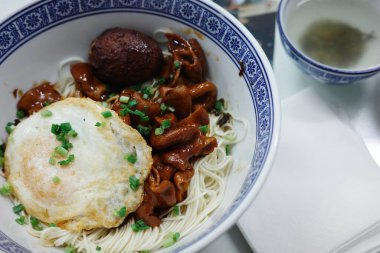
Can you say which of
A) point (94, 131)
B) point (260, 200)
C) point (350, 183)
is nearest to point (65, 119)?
point (94, 131)

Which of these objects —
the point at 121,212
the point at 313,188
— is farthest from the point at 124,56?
the point at 313,188

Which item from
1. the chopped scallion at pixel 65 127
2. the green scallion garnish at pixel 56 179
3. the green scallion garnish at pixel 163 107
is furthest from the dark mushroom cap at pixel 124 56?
the green scallion garnish at pixel 56 179

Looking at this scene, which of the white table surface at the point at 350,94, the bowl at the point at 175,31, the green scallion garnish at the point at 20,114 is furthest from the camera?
the white table surface at the point at 350,94

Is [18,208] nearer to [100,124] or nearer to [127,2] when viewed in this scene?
[100,124]

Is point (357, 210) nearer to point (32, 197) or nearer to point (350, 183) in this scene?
point (350, 183)

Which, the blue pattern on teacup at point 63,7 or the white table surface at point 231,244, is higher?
the blue pattern on teacup at point 63,7

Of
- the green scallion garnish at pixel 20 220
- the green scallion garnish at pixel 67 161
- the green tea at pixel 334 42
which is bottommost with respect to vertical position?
the green tea at pixel 334 42

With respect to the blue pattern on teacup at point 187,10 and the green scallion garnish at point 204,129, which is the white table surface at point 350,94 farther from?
the blue pattern on teacup at point 187,10
